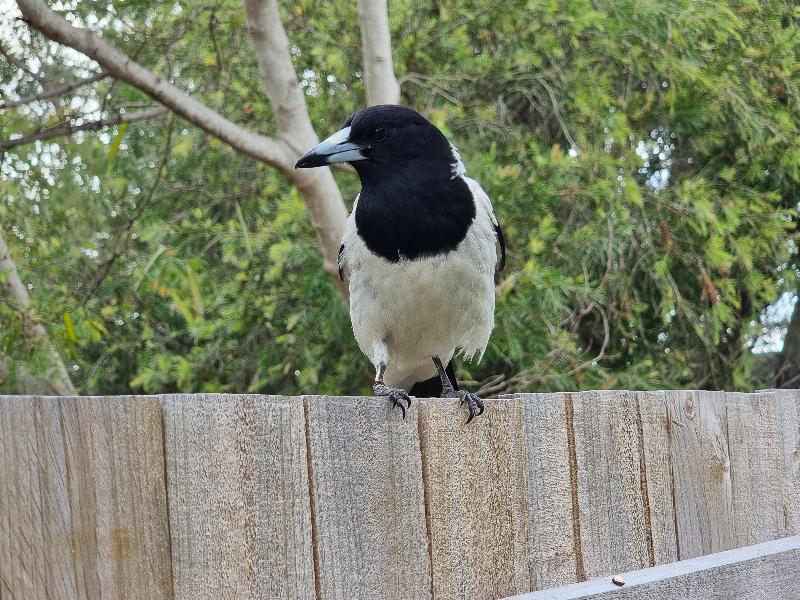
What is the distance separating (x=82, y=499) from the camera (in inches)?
46.8

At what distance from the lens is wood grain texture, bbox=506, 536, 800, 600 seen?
6.16ft

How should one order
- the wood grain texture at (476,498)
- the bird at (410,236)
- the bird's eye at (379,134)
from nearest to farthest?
the wood grain texture at (476,498)
the bird at (410,236)
the bird's eye at (379,134)

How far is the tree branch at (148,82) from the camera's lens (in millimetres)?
3555

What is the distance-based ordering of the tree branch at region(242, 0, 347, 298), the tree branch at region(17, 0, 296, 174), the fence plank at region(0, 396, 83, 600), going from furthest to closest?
the tree branch at region(242, 0, 347, 298) → the tree branch at region(17, 0, 296, 174) → the fence plank at region(0, 396, 83, 600)

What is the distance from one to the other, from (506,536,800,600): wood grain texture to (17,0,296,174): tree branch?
8.11ft

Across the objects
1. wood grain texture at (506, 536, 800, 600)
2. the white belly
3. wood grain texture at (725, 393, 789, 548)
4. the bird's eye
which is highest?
the bird's eye

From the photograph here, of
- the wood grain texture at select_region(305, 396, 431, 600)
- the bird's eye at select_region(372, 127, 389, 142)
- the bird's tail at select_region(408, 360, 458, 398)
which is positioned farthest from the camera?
the bird's tail at select_region(408, 360, 458, 398)

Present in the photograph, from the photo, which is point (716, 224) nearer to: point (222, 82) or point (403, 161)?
point (403, 161)

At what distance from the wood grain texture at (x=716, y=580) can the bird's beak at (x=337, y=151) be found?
1415mm

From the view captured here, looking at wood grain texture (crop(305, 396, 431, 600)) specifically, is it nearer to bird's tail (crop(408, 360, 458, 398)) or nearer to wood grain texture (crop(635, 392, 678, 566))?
wood grain texture (crop(635, 392, 678, 566))

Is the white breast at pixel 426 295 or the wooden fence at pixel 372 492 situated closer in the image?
the wooden fence at pixel 372 492

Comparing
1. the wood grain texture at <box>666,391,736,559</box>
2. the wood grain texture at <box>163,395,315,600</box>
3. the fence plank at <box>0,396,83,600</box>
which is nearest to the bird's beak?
the wood grain texture at <box>666,391,736,559</box>

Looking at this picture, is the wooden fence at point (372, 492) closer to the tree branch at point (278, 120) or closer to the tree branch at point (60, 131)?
the tree branch at point (278, 120)

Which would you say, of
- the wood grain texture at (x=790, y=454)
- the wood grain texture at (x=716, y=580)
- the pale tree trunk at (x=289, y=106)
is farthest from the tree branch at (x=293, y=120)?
the wood grain texture at (x=716, y=580)
